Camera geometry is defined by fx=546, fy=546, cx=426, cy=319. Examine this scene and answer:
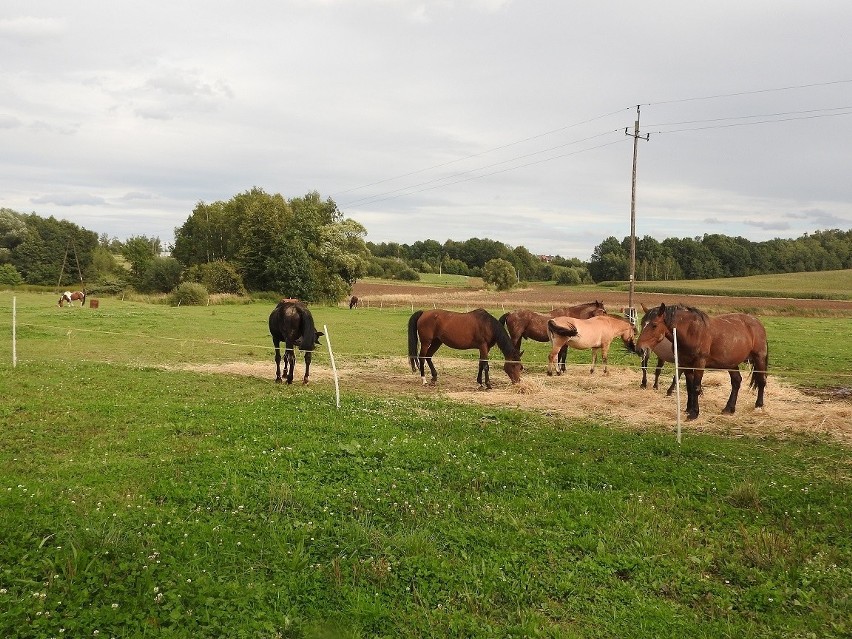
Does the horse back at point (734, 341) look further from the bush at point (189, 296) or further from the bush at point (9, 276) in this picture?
the bush at point (9, 276)

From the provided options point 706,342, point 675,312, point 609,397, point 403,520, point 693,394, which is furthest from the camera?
point 609,397

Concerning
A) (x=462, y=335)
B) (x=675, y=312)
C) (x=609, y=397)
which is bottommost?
(x=609, y=397)

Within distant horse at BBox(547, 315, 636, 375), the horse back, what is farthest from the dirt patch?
the horse back

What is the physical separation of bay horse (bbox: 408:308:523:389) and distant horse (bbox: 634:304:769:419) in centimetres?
330

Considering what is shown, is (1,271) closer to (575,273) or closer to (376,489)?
(376,489)

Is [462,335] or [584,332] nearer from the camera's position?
[462,335]

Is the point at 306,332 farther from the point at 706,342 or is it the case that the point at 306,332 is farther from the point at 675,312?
the point at 706,342

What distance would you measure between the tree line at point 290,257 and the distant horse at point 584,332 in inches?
1400

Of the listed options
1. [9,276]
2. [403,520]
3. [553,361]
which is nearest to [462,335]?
[553,361]

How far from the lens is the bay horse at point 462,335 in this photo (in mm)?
13406

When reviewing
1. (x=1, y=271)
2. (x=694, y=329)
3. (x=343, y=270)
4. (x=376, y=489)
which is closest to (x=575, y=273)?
(x=343, y=270)

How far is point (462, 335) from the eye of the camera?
1373 centimetres

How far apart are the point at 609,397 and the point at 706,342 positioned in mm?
2434

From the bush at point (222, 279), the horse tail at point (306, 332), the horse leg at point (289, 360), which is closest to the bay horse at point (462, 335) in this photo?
the horse tail at point (306, 332)
